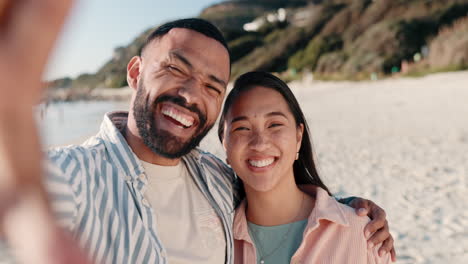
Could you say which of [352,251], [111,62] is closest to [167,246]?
[352,251]

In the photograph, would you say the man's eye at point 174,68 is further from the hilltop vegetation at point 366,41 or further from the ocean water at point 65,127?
the hilltop vegetation at point 366,41

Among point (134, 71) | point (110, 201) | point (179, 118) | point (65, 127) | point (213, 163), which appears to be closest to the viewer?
point (110, 201)

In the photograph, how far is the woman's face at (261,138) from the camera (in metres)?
2.30

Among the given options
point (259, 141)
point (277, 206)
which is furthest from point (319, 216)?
point (259, 141)

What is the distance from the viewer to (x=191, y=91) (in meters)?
2.23

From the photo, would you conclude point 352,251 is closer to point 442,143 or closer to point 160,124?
point 160,124

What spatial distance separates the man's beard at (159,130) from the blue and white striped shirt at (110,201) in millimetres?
150

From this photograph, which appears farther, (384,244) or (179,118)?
(384,244)

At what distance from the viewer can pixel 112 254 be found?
1.66 m

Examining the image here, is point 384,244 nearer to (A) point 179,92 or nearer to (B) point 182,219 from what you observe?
(B) point 182,219

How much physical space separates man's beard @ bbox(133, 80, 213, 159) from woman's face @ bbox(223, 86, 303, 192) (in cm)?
20

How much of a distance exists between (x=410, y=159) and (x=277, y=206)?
600cm

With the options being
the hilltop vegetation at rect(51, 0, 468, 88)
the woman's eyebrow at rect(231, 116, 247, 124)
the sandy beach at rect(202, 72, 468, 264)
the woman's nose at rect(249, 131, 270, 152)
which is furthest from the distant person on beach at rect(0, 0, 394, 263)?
the hilltop vegetation at rect(51, 0, 468, 88)

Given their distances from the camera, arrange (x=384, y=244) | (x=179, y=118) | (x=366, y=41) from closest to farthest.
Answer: (x=179, y=118)
(x=384, y=244)
(x=366, y=41)
